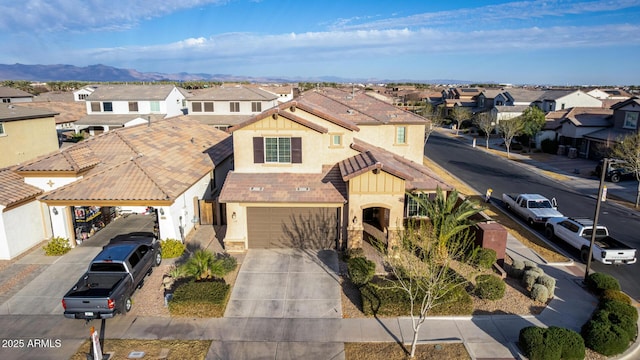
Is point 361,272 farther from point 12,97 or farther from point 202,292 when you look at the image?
point 12,97

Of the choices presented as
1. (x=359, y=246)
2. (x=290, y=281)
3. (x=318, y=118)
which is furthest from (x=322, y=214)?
(x=318, y=118)

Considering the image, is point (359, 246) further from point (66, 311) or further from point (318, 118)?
point (66, 311)

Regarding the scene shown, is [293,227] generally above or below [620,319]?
above

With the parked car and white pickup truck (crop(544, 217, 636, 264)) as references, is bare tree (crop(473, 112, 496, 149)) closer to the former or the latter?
the parked car

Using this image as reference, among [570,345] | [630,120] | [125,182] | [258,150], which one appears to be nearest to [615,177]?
[630,120]

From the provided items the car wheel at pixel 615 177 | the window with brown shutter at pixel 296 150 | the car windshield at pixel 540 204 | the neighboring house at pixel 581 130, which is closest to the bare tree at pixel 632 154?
the car wheel at pixel 615 177
